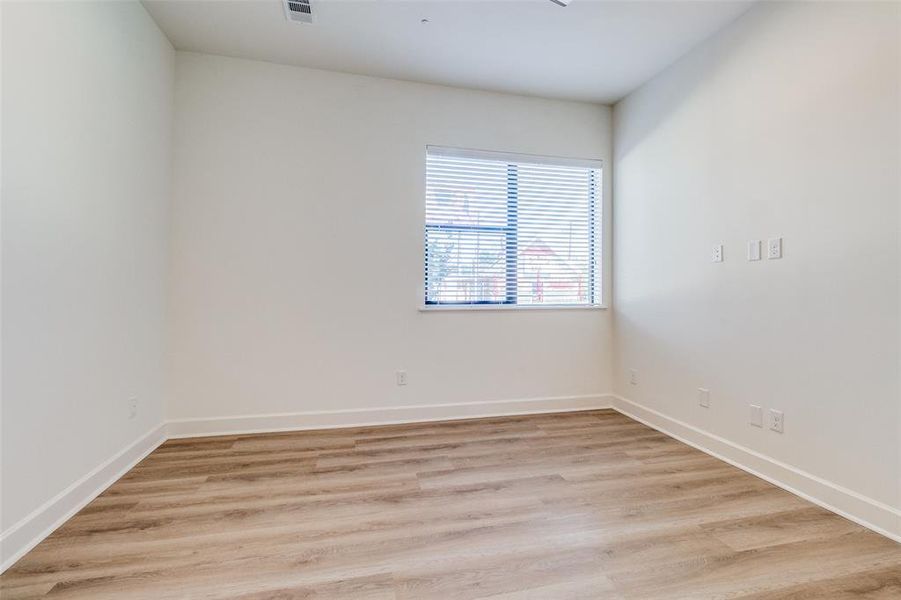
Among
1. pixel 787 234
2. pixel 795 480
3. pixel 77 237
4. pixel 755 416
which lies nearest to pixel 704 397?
pixel 755 416

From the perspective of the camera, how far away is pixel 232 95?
3.06 meters

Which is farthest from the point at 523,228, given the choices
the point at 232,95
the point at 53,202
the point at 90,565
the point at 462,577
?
the point at 90,565

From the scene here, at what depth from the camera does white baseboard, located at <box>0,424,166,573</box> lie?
1.59 meters

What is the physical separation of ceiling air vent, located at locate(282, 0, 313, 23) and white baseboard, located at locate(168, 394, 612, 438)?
109 inches

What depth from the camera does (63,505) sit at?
1.88 metres

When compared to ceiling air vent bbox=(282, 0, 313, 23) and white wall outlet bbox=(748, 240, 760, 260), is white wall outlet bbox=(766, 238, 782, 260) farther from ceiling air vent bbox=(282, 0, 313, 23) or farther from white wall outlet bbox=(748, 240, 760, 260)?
ceiling air vent bbox=(282, 0, 313, 23)

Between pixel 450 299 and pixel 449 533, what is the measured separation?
2011mm

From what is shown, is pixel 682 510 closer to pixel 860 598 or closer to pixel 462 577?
pixel 860 598

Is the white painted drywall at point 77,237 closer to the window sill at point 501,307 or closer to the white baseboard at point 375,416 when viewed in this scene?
the white baseboard at point 375,416

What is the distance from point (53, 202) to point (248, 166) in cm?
142

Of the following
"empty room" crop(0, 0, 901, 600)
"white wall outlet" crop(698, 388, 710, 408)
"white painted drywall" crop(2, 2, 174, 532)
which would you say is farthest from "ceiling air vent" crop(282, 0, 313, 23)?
"white wall outlet" crop(698, 388, 710, 408)

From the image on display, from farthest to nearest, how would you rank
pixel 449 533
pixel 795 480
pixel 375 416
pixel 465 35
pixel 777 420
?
pixel 375 416
pixel 465 35
pixel 777 420
pixel 795 480
pixel 449 533

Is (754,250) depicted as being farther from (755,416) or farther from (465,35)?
(465,35)

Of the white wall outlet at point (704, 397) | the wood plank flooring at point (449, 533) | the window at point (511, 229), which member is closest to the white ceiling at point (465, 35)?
the window at point (511, 229)
